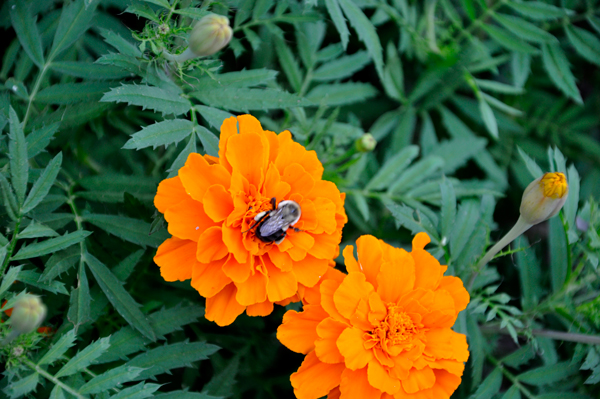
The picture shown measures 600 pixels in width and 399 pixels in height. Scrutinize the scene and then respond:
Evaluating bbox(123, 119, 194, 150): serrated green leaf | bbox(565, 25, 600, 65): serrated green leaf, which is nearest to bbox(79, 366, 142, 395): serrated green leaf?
bbox(123, 119, 194, 150): serrated green leaf

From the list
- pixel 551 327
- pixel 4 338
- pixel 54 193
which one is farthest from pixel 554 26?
pixel 4 338

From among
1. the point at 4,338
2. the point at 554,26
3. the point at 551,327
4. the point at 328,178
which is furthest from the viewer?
the point at 554,26

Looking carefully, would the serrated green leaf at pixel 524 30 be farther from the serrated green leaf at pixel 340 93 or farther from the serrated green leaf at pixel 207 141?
the serrated green leaf at pixel 207 141

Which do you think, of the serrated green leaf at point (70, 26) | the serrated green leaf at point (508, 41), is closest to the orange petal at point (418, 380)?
the serrated green leaf at point (70, 26)

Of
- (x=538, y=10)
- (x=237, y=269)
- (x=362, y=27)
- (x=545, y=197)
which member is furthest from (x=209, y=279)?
(x=538, y=10)

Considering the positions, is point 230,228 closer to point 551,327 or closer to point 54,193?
point 54,193

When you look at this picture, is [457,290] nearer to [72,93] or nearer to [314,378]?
[314,378]
